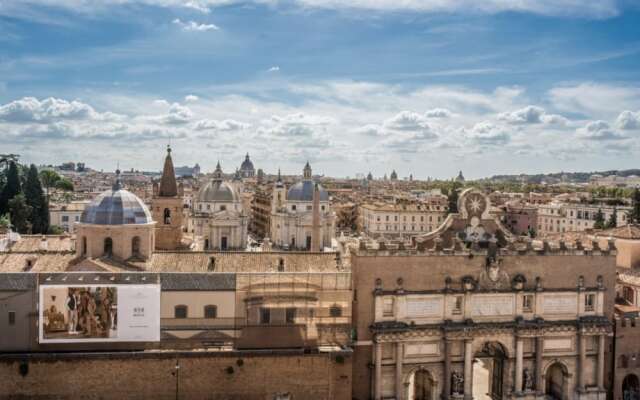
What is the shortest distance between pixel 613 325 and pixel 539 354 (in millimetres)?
5676

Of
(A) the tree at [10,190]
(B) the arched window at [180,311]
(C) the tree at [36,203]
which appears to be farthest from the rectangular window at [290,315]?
(A) the tree at [10,190]

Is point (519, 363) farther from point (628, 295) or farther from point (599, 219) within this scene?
point (599, 219)

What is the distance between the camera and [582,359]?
39.0 meters

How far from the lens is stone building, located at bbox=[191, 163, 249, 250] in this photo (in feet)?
268

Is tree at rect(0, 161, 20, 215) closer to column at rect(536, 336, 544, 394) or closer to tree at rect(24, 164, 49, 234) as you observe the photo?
tree at rect(24, 164, 49, 234)

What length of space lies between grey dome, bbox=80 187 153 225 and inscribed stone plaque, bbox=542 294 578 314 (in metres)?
26.4

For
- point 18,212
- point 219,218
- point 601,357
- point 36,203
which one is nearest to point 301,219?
point 219,218

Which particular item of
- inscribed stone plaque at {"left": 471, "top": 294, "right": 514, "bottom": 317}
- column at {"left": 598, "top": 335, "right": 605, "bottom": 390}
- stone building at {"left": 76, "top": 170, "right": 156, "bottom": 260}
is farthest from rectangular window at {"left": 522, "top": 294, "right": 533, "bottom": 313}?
stone building at {"left": 76, "top": 170, "right": 156, "bottom": 260}

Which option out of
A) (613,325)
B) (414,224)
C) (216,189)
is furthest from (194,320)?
(414,224)

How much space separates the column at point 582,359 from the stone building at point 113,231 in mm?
28244

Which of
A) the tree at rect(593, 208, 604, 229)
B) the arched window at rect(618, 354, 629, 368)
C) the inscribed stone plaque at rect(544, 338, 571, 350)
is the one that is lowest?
the arched window at rect(618, 354, 629, 368)

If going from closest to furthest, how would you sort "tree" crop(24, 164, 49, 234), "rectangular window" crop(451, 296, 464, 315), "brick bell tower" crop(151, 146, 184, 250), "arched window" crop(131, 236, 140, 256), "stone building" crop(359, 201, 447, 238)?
1. "rectangular window" crop(451, 296, 464, 315)
2. "arched window" crop(131, 236, 140, 256)
3. "brick bell tower" crop(151, 146, 184, 250)
4. "tree" crop(24, 164, 49, 234)
5. "stone building" crop(359, 201, 447, 238)

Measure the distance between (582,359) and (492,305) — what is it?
6.69 meters

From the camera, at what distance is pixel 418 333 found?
3716 centimetres
